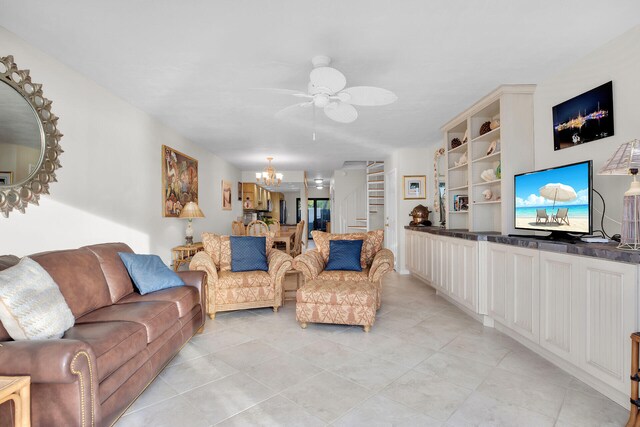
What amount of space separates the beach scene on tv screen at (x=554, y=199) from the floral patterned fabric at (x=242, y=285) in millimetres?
2507

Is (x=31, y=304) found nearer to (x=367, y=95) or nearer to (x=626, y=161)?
(x=367, y=95)

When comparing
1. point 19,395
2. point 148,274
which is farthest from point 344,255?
point 19,395

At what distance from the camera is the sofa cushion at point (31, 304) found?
1.50m

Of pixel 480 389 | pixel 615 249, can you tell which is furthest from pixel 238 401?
pixel 615 249

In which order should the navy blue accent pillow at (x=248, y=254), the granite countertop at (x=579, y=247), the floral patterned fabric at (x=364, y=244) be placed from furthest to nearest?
the floral patterned fabric at (x=364, y=244), the navy blue accent pillow at (x=248, y=254), the granite countertop at (x=579, y=247)

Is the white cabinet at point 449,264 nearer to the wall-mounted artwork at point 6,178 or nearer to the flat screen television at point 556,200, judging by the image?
the flat screen television at point 556,200

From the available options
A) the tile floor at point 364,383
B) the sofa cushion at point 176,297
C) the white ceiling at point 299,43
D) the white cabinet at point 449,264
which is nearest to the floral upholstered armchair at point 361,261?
the tile floor at point 364,383

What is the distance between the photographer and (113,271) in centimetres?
249

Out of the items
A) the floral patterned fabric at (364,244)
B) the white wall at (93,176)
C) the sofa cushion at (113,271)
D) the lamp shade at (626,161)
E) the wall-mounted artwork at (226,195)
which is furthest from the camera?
the wall-mounted artwork at (226,195)

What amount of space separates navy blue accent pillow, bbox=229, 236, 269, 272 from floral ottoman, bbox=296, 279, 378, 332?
889 mm

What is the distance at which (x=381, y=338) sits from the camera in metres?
2.90

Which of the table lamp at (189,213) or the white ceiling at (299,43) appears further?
the table lamp at (189,213)

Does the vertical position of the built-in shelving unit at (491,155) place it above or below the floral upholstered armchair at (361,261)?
above

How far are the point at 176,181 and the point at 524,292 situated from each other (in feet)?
14.5
